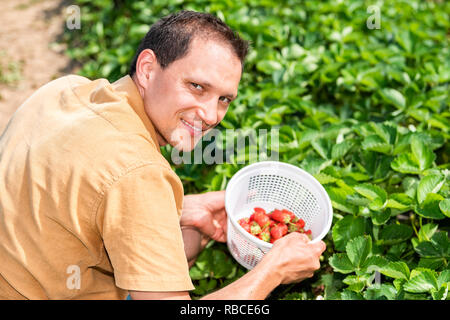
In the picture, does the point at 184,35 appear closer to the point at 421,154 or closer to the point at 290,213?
the point at 290,213

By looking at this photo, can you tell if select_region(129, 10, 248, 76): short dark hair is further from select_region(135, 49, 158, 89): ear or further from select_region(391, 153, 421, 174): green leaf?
select_region(391, 153, 421, 174): green leaf

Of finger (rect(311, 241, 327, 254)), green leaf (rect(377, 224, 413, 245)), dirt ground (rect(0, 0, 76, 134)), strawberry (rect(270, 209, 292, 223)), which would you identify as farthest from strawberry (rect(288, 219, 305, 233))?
dirt ground (rect(0, 0, 76, 134))

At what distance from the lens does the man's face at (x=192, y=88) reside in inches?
59.6

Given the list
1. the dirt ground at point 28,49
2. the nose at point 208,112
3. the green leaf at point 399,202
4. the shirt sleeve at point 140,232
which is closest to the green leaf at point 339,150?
the green leaf at point 399,202

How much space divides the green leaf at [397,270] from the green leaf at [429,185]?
0.37 metres

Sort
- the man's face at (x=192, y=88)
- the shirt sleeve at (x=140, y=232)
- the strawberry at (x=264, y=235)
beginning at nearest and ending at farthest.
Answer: the shirt sleeve at (x=140, y=232), the man's face at (x=192, y=88), the strawberry at (x=264, y=235)

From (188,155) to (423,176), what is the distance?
4.24ft

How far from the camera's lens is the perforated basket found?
187cm

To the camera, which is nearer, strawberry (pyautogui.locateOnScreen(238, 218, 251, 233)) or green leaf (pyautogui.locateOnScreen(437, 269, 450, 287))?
green leaf (pyautogui.locateOnScreen(437, 269, 450, 287))

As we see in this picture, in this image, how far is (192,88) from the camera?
5.03 ft

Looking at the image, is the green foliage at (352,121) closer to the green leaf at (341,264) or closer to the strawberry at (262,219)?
the green leaf at (341,264)

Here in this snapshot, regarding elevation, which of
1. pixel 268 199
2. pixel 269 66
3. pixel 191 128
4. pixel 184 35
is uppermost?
pixel 184 35

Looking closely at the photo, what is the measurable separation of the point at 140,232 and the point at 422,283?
1114 mm

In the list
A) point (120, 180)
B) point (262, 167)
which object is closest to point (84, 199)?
point (120, 180)
